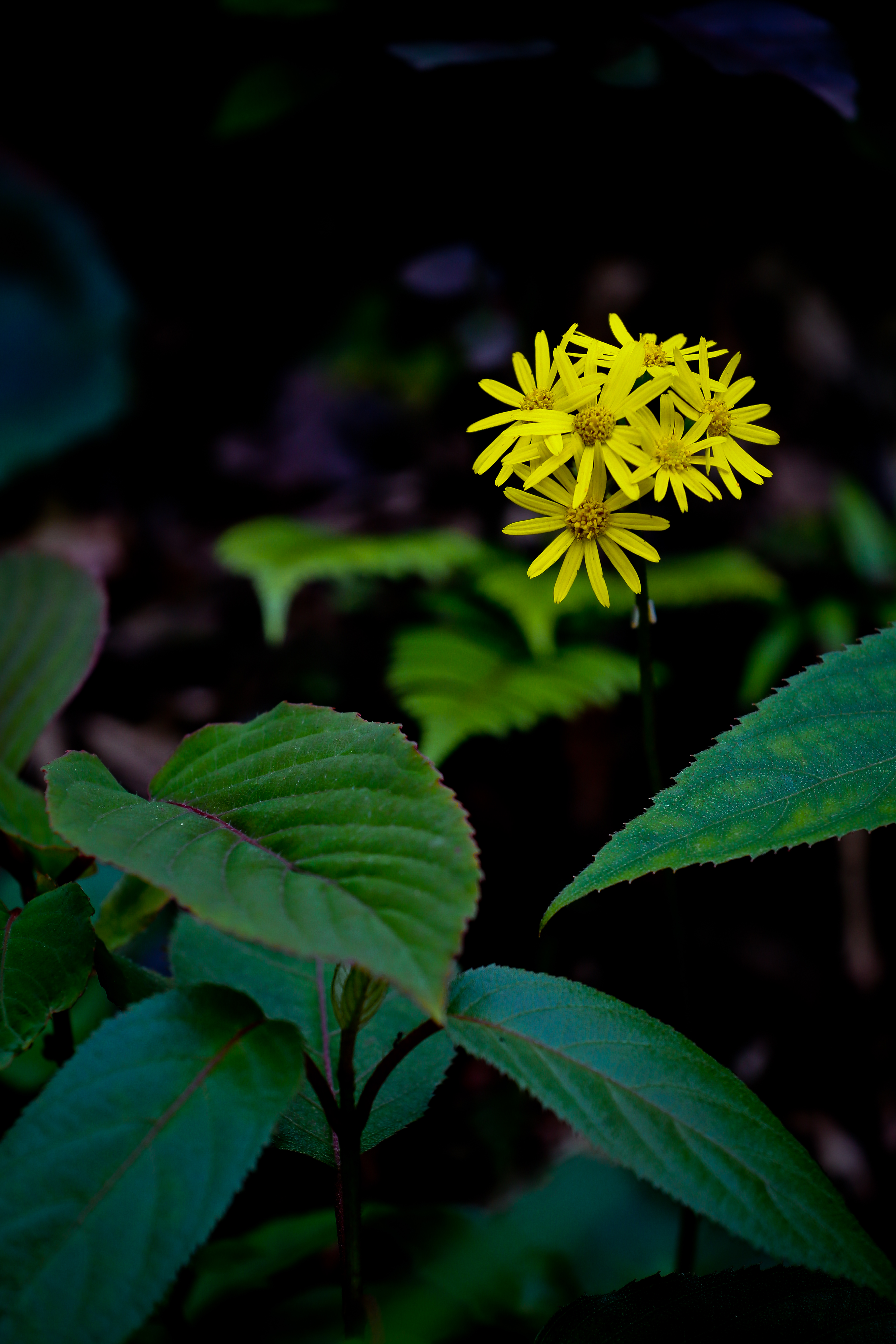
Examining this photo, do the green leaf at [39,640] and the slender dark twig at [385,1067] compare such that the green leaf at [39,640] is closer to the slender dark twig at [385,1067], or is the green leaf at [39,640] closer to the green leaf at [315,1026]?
the green leaf at [315,1026]

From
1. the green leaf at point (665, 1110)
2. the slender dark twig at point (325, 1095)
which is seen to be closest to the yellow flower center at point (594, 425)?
the green leaf at point (665, 1110)

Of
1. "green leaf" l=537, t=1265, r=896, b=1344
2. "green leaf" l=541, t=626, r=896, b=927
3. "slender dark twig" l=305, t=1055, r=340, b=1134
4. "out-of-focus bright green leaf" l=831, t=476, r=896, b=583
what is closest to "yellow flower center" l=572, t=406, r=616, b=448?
"green leaf" l=541, t=626, r=896, b=927

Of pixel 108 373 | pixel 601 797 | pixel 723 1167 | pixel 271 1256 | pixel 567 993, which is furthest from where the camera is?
pixel 108 373

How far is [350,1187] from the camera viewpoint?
69 centimetres

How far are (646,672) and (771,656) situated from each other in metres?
1.37

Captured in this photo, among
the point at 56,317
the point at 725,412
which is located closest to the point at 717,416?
the point at 725,412

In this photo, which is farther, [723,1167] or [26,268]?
[26,268]

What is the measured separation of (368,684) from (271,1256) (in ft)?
4.68

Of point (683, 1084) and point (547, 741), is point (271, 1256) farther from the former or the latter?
point (547, 741)

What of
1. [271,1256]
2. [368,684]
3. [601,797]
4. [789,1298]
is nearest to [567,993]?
[789,1298]

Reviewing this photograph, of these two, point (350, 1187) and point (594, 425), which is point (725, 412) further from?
point (350, 1187)

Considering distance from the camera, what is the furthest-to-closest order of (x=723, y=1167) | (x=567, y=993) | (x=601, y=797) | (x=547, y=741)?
(x=547, y=741) < (x=601, y=797) < (x=567, y=993) < (x=723, y=1167)

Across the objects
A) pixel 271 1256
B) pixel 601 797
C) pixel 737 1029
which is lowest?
pixel 737 1029

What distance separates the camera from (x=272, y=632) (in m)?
1.92
